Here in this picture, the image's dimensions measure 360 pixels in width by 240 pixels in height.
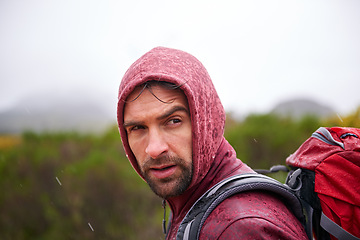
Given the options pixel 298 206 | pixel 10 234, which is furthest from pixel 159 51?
pixel 10 234

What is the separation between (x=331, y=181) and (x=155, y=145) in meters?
0.89

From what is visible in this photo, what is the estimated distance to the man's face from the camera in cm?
153

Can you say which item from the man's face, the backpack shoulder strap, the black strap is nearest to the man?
the man's face

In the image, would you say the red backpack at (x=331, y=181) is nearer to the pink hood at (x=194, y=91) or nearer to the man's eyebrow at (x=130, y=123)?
the pink hood at (x=194, y=91)

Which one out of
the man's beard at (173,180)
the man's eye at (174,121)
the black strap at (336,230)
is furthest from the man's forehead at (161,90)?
the black strap at (336,230)

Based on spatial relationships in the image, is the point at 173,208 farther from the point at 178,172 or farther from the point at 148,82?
the point at 148,82

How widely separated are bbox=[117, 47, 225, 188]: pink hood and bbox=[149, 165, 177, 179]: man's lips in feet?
0.44

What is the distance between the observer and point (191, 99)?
1.54 m

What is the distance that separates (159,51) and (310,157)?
1.13 meters

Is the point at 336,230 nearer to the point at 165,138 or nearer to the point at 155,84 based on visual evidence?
the point at 165,138

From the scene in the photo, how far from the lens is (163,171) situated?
1.56 m

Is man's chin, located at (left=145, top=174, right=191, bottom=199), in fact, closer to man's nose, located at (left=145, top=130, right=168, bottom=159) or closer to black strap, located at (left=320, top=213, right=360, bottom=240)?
man's nose, located at (left=145, top=130, right=168, bottom=159)

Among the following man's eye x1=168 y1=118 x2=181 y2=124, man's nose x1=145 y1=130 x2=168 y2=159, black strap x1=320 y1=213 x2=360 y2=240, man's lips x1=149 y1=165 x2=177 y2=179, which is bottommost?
black strap x1=320 y1=213 x2=360 y2=240

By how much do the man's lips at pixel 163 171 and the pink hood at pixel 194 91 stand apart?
0.44 ft
